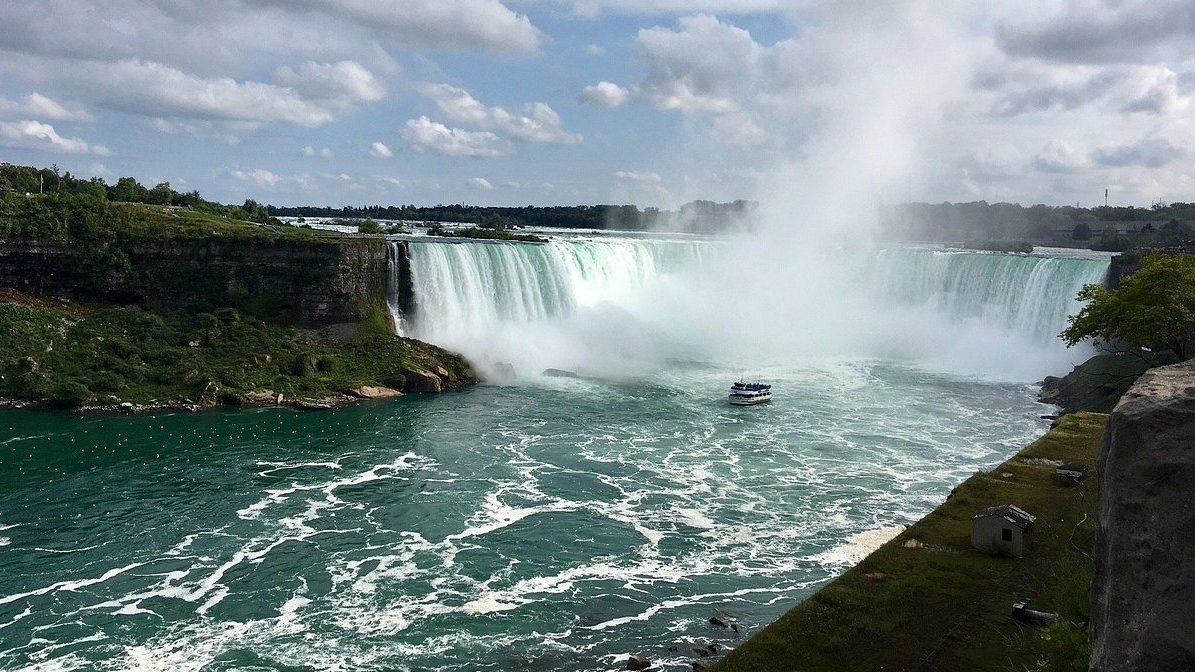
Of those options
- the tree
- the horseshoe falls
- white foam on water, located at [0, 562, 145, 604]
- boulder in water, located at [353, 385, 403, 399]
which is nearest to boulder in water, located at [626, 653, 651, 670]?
the horseshoe falls

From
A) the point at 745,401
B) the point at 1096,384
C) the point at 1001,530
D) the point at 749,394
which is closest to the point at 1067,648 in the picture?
the point at 1001,530

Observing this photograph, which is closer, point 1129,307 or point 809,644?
point 809,644

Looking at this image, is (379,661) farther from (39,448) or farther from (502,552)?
(39,448)

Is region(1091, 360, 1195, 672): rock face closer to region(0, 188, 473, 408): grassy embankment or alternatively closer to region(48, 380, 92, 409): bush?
region(0, 188, 473, 408): grassy embankment

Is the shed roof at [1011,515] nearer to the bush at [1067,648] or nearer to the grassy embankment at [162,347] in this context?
the bush at [1067,648]

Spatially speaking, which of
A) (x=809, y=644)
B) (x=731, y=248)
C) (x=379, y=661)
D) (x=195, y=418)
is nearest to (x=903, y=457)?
(x=809, y=644)

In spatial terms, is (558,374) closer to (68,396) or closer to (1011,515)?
(68,396)
